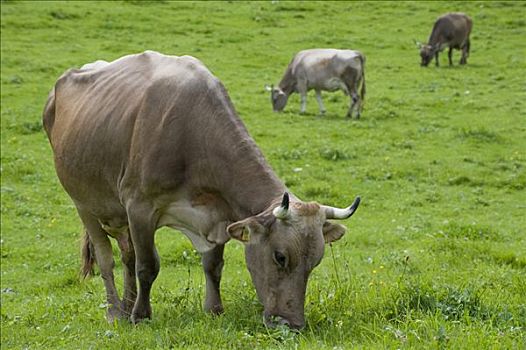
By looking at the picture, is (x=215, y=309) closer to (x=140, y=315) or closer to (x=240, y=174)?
(x=140, y=315)

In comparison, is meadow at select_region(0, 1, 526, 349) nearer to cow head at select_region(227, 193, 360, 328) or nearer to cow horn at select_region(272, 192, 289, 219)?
cow head at select_region(227, 193, 360, 328)

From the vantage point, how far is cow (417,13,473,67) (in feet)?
107

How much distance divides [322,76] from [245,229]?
1881cm

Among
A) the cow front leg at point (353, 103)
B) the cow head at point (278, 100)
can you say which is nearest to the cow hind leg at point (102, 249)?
the cow front leg at point (353, 103)

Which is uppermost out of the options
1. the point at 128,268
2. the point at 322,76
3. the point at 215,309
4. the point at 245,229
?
the point at 245,229

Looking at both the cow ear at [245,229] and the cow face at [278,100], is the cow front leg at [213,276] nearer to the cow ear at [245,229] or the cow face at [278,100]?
the cow ear at [245,229]

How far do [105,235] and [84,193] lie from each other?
2.46ft

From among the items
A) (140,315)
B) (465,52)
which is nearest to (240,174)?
(140,315)

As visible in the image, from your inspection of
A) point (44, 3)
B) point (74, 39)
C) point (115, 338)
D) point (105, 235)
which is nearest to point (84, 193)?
point (105, 235)

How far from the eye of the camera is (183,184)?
7586 mm

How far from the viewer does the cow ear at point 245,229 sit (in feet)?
22.4

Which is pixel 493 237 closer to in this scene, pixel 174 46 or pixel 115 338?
pixel 115 338

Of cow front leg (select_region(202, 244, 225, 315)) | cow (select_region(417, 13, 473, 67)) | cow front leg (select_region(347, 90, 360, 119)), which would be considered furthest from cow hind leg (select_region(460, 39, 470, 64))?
cow front leg (select_region(202, 244, 225, 315))

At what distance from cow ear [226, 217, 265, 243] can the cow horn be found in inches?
8.2
